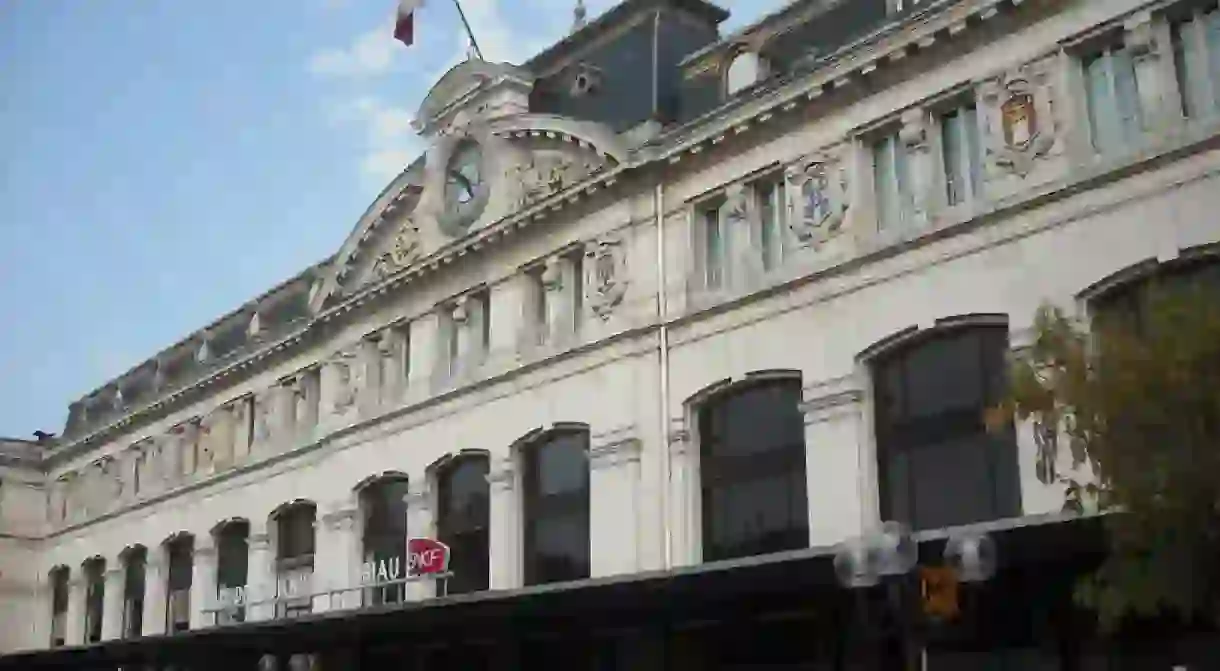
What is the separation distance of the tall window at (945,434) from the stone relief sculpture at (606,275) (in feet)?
20.2

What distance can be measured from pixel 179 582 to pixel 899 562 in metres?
31.5

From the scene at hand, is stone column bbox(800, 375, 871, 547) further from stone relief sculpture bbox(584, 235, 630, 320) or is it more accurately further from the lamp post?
the lamp post

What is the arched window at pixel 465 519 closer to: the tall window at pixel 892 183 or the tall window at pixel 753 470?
the tall window at pixel 753 470

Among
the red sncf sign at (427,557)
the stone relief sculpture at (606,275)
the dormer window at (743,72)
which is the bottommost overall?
the red sncf sign at (427,557)

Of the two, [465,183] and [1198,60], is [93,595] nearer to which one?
[465,183]

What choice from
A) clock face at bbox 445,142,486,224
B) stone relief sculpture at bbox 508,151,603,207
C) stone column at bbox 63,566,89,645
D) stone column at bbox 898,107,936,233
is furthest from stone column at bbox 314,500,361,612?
stone column at bbox 63,566,89,645

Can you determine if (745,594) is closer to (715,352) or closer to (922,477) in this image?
(922,477)

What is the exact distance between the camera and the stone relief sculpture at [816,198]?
2306 centimetres

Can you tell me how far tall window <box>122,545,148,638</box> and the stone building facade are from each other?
5621mm

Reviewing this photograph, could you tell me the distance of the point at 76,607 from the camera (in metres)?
47.8

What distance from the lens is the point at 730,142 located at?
82.5 feet

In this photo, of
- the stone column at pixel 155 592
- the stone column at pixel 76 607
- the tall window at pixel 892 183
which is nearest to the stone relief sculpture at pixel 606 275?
the tall window at pixel 892 183

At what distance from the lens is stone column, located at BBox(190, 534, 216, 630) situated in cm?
3894

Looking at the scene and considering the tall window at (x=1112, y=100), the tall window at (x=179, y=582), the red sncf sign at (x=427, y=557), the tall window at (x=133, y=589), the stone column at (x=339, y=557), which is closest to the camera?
the tall window at (x=1112, y=100)
